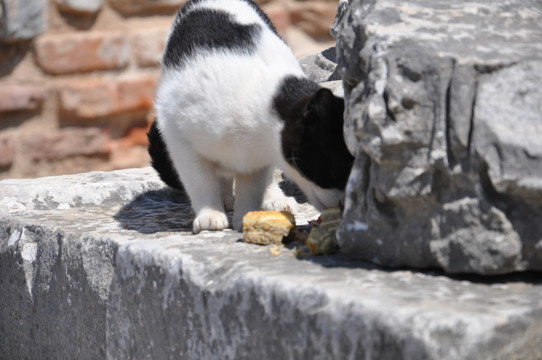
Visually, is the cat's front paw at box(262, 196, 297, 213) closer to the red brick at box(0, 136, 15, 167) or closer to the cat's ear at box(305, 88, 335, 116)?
the cat's ear at box(305, 88, 335, 116)

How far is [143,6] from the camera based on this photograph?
319cm

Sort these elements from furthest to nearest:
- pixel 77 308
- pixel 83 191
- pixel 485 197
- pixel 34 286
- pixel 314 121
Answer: pixel 83 191 → pixel 34 286 → pixel 77 308 → pixel 314 121 → pixel 485 197

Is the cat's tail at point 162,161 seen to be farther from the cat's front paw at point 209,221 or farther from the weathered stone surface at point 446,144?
the weathered stone surface at point 446,144

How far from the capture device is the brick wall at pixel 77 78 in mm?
3023

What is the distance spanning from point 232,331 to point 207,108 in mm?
729

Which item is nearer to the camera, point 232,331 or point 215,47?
point 232,331

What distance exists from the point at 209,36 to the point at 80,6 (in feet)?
4.52

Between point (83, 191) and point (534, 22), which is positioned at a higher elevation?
point (534, 22)

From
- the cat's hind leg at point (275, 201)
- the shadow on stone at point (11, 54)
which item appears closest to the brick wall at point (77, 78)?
the shadow on stone at point (11, 54)

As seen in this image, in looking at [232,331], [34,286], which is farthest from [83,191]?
[232,331]

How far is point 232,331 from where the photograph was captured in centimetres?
123

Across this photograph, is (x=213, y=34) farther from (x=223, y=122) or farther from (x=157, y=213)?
(x=157, y=213)

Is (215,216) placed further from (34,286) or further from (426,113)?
(426,113)

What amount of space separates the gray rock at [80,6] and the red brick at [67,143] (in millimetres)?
530
